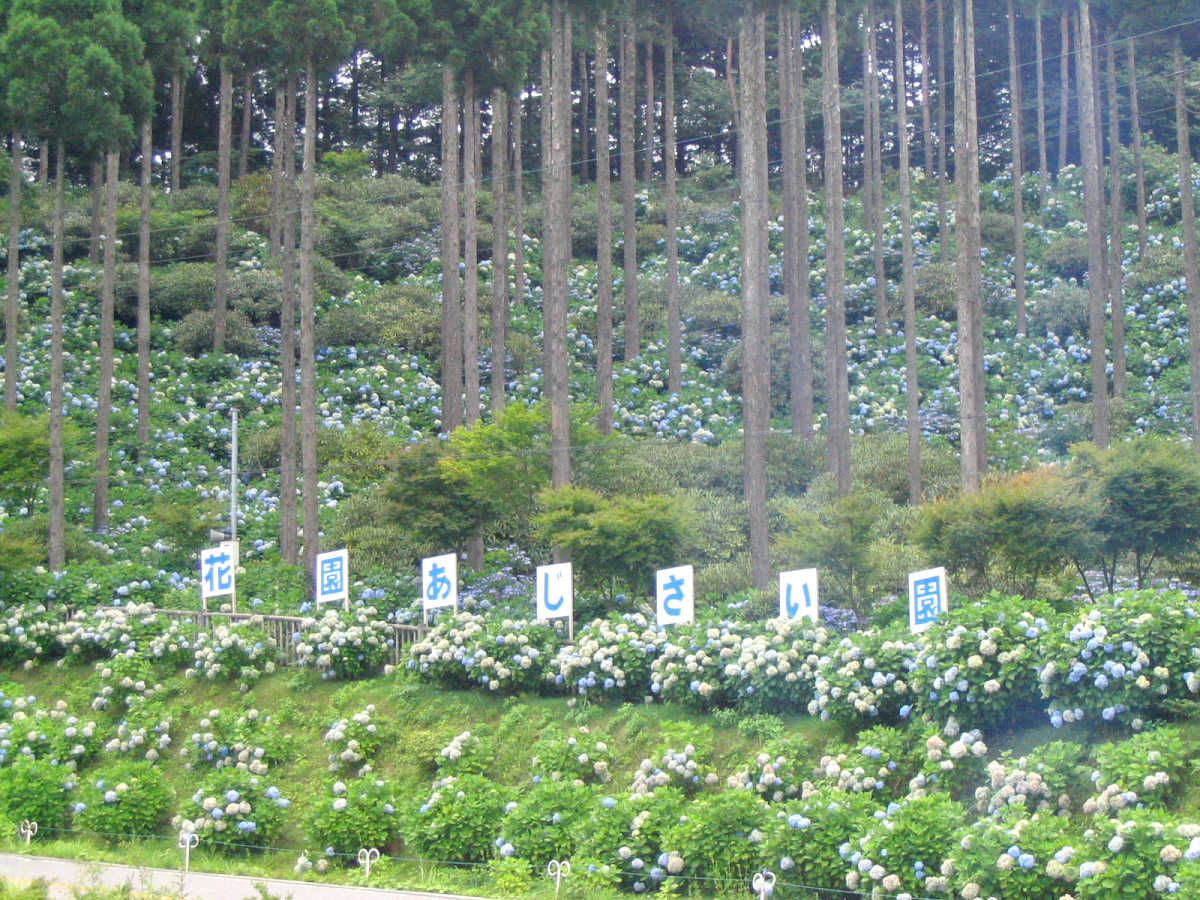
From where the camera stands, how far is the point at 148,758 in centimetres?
2050

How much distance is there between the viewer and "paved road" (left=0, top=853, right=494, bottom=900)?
14.0 metres

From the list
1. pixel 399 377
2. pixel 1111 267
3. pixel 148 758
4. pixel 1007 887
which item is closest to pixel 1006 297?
pixel 1111 267

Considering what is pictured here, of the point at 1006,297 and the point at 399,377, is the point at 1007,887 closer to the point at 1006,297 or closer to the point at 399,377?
the point at 399,377

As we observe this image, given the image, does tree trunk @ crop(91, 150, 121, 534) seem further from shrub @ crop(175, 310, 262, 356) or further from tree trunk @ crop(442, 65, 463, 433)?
shrub @ crop(175, 310, 262, 356)

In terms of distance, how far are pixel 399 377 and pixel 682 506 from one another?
A: 17994 millimetres

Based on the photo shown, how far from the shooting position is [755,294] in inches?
963

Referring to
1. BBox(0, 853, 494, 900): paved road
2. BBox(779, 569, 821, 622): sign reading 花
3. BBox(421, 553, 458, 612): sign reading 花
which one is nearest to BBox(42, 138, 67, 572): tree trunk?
BBox(421, 553, 458, 612): sign reading 花

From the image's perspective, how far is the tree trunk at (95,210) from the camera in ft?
112

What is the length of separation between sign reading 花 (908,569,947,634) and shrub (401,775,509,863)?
524 cm

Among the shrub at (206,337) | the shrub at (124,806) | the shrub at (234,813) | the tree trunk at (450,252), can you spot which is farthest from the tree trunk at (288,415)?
the shrub at (206,337)

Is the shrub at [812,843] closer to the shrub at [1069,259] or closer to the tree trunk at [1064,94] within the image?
the shrub at [1069,259]

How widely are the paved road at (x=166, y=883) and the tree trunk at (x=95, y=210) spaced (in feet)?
65.0

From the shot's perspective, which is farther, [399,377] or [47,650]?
[399,377]

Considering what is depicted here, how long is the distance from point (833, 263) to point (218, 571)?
14822 mm
